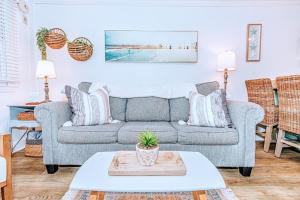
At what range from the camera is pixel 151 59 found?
335 cm

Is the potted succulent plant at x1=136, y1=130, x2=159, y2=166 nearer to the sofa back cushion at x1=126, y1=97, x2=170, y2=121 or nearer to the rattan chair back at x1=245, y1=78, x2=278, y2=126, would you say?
the sofa back cushion at x1=126, y1=97, x2=170, y2=121

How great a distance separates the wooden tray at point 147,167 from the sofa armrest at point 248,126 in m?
0.93

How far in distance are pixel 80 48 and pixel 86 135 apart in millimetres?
1585

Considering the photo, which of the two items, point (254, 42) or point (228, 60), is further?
point (254, 42)

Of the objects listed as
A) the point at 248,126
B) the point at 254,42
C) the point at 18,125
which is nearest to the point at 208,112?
the point at 248,126

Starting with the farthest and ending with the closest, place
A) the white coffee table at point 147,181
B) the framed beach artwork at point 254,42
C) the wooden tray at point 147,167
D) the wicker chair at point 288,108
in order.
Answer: the framed beach artwork at point 254,42
the wicker chair at point 288,108
the wooden tray at point 147,167
the white coffee table at point 147,181

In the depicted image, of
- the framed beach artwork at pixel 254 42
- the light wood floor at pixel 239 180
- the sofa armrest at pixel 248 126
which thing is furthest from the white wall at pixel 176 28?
the sofa armrest at pixel 248 126

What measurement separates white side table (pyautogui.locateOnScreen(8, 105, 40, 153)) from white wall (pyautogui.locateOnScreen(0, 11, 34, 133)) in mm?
66

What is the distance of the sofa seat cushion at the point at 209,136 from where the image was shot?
2133 millimetres

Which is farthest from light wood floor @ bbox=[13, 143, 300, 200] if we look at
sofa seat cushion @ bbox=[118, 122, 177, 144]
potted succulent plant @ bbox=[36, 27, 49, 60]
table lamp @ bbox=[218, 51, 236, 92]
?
potted succulent plant @ bbox=[36, 27, 49, 60]

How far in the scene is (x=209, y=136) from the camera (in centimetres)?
214

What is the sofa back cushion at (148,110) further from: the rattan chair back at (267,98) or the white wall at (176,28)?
the rattan chair back at (267,98)

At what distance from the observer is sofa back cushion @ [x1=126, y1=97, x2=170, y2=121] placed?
2.72 meters

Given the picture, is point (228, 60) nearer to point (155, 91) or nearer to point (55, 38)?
point (155, 91)
